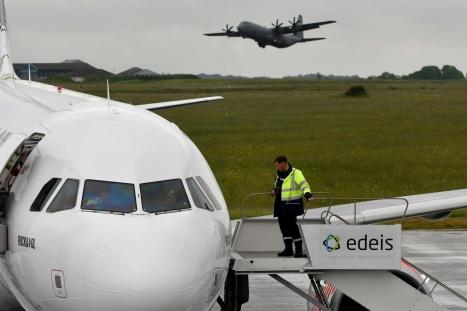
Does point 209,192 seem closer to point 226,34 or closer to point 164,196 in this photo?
point 164,196

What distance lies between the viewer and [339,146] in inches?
3046

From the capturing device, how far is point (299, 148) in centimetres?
7562

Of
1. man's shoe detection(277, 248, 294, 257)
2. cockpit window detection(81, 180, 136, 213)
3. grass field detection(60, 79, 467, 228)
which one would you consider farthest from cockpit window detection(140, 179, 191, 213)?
grass field detection(60, 79, 467, 228)

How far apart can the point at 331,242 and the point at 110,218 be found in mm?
4929

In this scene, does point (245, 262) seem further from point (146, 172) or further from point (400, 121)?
point (400, 121)

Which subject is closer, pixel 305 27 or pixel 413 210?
pixel 413 210

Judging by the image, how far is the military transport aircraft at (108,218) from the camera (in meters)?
13.3

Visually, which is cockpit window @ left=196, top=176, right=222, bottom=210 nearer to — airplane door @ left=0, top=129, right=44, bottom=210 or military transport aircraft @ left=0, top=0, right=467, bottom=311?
military transport aircraft @ left=0, top=0, right=467, bottom=311

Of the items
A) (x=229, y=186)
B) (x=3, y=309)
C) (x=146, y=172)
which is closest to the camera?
(x=146, y=172)

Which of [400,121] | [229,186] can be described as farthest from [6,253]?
[400,121]

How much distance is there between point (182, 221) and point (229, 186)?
39822mm

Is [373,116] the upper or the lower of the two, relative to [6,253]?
lower

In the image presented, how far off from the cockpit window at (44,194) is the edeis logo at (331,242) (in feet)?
16.3

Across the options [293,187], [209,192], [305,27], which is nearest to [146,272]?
[209,192]
